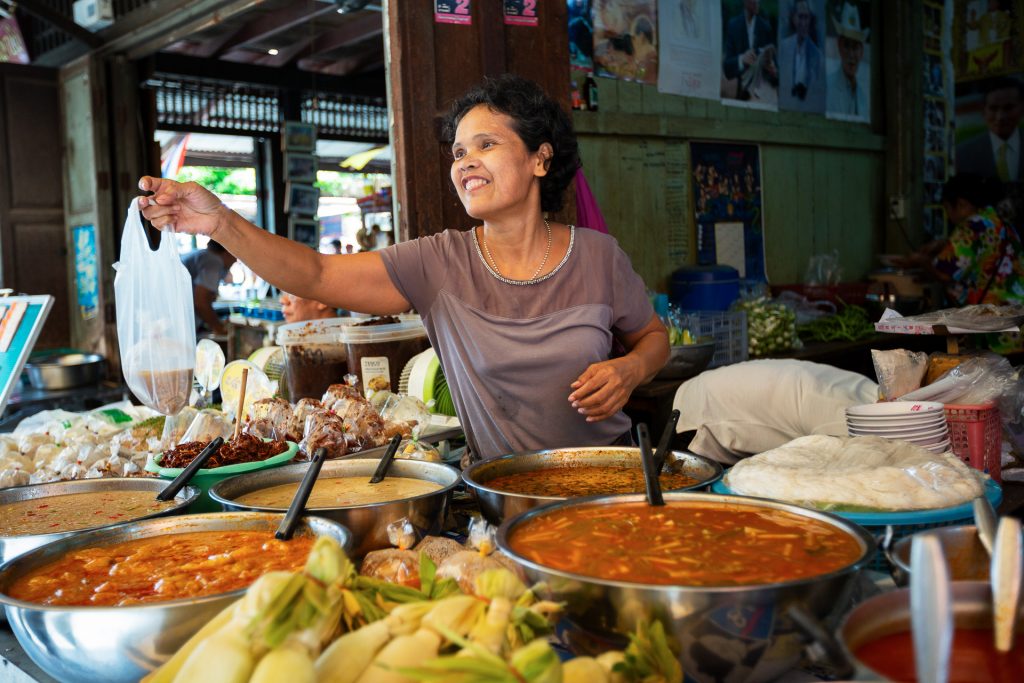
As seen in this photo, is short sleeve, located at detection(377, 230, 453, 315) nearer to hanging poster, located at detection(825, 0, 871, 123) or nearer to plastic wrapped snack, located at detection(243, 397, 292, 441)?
plastic wrapped snack, located at detection(243, 397, 292, 441)

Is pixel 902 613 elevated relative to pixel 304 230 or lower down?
lower down

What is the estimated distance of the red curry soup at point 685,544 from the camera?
3.38 ft

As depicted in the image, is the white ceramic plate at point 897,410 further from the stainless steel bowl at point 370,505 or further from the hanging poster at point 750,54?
the hanging poster at point 750,54

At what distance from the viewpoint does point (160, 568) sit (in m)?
1.25

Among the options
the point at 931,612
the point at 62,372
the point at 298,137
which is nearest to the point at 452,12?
the point at 931,612

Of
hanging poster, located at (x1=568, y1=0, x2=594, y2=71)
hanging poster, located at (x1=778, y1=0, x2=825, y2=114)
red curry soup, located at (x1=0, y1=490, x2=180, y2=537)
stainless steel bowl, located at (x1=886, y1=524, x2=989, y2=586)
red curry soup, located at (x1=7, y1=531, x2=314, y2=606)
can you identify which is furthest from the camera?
hanging poster, located at (x1=778, y1=0, x2=825, y2=114)

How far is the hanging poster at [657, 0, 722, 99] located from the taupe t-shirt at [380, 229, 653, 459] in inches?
143

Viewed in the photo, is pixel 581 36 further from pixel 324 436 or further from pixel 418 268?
pixel 324 436

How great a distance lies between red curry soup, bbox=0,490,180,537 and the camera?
5.08 ft

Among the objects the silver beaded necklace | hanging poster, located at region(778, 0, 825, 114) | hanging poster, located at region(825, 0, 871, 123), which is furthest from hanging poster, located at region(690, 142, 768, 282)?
the silver beaded necklace

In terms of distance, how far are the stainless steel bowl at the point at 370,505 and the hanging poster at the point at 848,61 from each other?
6185mm

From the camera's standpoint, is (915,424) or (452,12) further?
(452,12)

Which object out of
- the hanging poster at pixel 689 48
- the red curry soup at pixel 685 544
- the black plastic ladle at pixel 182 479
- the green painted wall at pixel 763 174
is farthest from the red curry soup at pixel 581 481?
the hanging poster at pixel 689 48

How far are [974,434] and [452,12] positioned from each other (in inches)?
101
